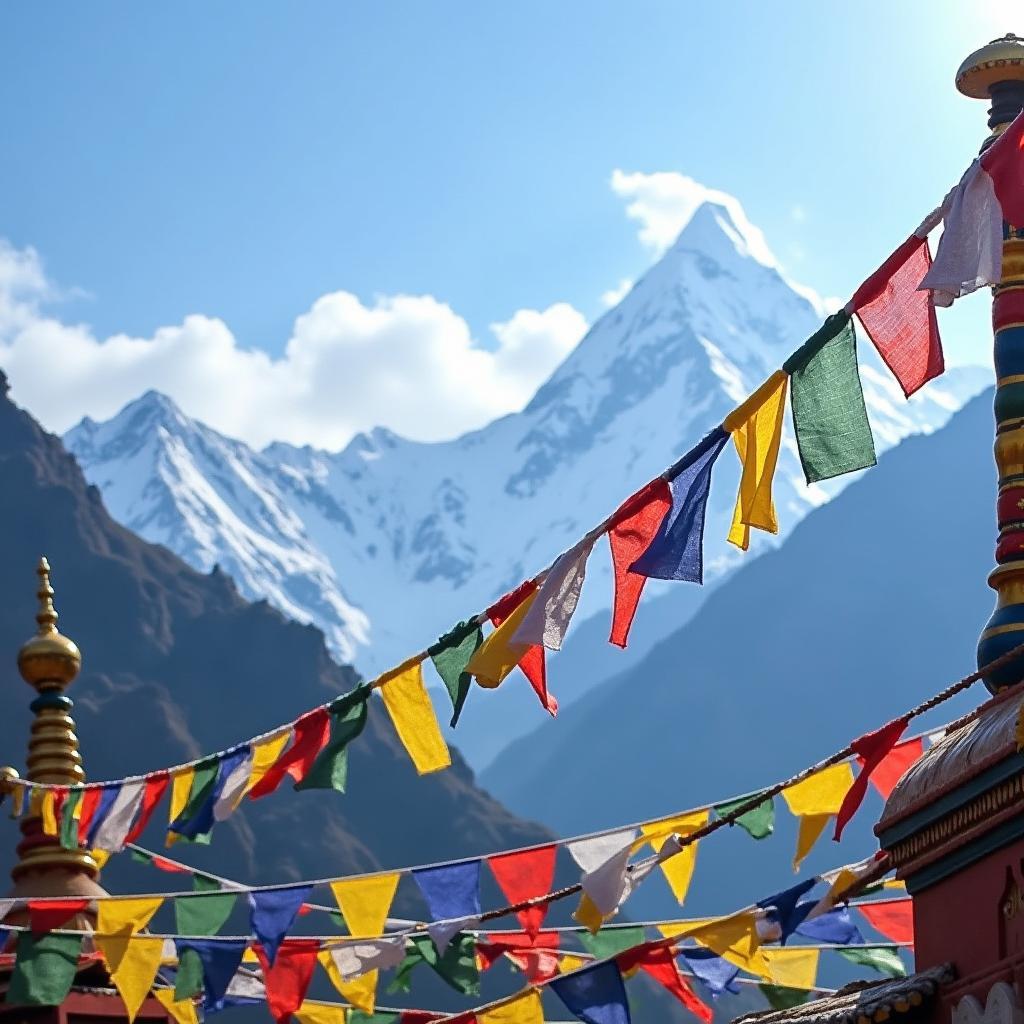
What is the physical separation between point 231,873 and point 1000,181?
231 feet

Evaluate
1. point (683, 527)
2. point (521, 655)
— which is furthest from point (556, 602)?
point (683, 527)

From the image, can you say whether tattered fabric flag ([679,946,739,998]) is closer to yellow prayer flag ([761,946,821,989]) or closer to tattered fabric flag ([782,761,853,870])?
yellow prayer flag ([761,946,821,989])

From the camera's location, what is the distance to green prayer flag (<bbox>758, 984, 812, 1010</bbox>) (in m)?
13.4

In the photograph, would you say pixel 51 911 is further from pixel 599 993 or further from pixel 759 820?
pixel 759 820

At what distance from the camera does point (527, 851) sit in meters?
12.2

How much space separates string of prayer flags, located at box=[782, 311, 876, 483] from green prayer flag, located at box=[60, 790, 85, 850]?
7.26 meters

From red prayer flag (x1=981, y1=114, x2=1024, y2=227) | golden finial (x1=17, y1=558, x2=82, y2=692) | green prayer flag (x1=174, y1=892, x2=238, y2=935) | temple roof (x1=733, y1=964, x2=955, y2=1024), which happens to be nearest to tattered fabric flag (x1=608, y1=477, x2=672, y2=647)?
temple roof (x1=733, y1=964, x2=955, y2=1024)

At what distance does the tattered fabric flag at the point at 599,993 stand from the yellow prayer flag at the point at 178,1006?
9.41 feet

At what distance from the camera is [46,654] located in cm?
1638

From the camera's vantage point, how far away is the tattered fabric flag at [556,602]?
8.84 meters

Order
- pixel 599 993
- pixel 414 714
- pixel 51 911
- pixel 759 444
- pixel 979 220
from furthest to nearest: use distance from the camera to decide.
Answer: pixel 51 911 → pixel 414 714 → pixel 599 993 → pixel 759 444 → pixel 979 220

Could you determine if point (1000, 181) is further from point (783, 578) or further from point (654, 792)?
point (783, 578)

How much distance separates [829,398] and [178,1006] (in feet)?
21.9

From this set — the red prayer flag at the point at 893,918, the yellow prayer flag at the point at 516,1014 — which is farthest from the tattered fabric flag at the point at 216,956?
the red prayer flag at the point at 893,918
